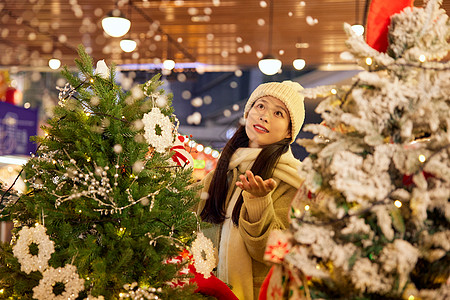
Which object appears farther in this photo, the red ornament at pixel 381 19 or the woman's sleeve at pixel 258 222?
the woman's sleeve at pixel 258 222

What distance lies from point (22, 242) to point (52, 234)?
9cm

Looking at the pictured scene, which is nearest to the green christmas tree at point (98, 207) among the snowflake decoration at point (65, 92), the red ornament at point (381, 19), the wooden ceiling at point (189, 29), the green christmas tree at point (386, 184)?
the snowflake decoration at point (65, 92)

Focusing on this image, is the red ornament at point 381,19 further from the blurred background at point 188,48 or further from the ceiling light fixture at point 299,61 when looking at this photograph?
the ceiling light fixture at point 299,61

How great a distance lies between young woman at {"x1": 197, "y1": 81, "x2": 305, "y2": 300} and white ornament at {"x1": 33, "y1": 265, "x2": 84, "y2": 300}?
2.26ft

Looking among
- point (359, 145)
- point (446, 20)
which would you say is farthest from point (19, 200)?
point (446, 20)

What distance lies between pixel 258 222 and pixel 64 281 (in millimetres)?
725

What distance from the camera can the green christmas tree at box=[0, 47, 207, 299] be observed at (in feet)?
3.95

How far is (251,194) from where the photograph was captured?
1649 mm

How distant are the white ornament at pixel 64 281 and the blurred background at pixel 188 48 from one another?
3.65ft

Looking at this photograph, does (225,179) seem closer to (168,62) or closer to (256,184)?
(256,184)

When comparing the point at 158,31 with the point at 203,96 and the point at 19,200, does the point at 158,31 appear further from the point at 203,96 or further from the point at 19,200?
the point at 19,200

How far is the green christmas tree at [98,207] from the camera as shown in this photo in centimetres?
120

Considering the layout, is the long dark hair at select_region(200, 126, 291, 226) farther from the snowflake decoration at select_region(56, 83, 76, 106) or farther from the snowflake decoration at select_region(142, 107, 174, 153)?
the snowflake decoration at select_region(56, 83, 76, 106)

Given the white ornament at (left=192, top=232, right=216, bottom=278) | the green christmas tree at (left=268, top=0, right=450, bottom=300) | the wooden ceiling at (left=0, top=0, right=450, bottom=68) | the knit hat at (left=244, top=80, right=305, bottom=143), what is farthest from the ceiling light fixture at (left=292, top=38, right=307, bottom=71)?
the green christmas tree at (left=268, top=0, right=450, bottom=300)
